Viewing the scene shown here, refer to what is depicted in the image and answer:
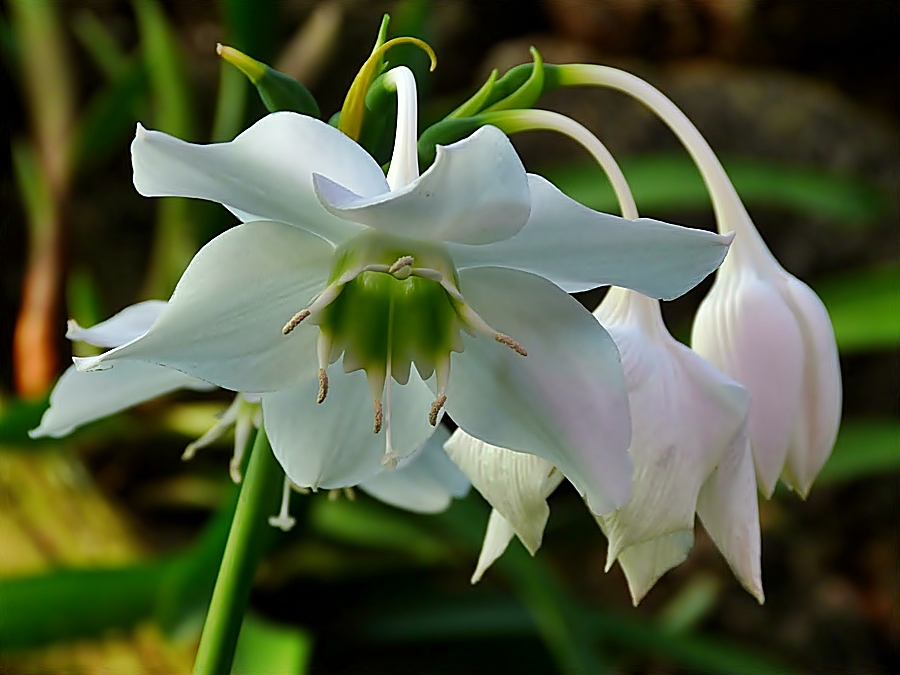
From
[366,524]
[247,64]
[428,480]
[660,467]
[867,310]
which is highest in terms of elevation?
[247,64]

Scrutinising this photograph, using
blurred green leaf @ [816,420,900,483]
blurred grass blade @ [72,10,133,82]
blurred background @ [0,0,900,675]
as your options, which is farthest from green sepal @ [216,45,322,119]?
blurred grass blade @ [72,10,133,82]

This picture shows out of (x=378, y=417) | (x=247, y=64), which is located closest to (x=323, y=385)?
(x=378, y=417)

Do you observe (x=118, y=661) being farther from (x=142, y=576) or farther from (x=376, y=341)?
(x=376, y=341)

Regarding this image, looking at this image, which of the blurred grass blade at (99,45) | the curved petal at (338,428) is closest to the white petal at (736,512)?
the curved petal at (338,428)

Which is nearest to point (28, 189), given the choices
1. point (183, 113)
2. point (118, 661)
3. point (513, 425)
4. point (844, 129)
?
point (183, 113)

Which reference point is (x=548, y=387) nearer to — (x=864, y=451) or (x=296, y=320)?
(x=296, y=320)
